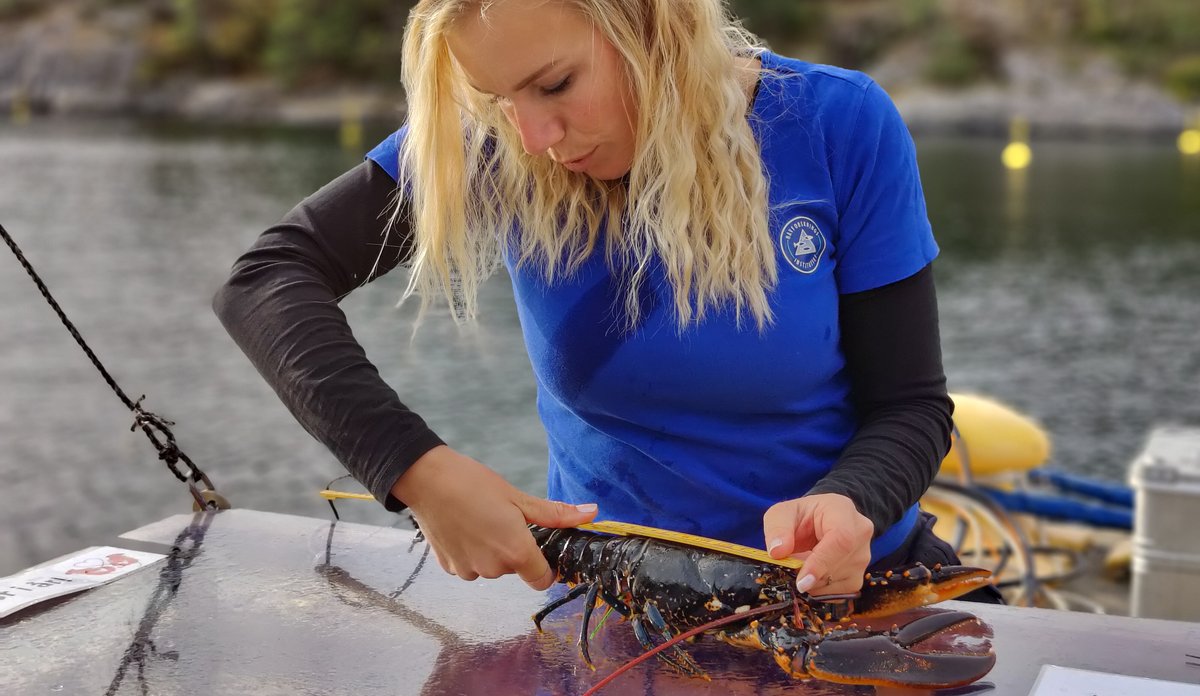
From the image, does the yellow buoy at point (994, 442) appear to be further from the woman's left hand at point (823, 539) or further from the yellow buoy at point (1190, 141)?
the yellow buoy at point (1190, 141)

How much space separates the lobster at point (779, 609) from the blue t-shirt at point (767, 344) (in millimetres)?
214

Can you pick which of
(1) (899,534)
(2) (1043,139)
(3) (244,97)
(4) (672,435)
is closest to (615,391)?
(4) (672,435)

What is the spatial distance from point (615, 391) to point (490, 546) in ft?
1.15

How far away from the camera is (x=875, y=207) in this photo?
1700mm

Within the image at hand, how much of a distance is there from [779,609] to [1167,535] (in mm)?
2731

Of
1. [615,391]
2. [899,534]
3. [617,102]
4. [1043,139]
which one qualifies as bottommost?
[899,534]

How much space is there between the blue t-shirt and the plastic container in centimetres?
223

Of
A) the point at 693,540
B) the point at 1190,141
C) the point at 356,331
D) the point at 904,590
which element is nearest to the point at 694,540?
the point at 693,540

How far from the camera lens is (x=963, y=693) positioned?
1.38m

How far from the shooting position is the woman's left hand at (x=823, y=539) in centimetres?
144

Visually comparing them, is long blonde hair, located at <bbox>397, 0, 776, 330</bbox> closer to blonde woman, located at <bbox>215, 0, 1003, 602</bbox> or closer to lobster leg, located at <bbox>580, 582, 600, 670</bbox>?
blonde woman, located at <bbox>215, 0, 1003, 602</bbox>

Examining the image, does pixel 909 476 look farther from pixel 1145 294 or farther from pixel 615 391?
pixel 1145 294

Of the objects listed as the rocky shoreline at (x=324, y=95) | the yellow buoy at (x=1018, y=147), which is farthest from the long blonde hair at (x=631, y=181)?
the rocky shoreline at (x=324, y=95)

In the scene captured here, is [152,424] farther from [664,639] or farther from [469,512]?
[664,639]
